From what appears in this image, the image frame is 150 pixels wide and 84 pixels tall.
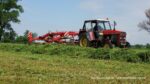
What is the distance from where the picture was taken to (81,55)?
26.7 metres

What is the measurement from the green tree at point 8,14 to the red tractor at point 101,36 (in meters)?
35.5

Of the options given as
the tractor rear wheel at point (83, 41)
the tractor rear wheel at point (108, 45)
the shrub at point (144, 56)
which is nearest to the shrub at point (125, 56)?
the shrub at point (144, 56)

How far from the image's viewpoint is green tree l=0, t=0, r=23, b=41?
71625 millimetres

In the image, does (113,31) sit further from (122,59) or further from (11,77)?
(11,77)

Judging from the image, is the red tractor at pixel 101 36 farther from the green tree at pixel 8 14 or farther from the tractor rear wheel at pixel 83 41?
the green tree at pixel 8 14

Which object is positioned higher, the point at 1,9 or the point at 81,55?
the point at 1,9

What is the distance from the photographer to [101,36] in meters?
35.0

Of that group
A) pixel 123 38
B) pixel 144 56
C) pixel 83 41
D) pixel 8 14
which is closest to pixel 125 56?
pixel 144 56

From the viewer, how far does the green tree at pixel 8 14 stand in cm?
7162

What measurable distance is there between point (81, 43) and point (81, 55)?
10.4 metres

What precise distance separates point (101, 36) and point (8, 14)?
3894cm

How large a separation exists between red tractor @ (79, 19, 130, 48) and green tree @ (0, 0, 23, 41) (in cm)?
3546

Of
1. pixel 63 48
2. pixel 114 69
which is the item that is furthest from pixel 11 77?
pixel 63 48

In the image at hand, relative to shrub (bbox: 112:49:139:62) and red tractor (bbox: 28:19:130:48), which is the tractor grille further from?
shrub (bbox: 112:49:139:62)
